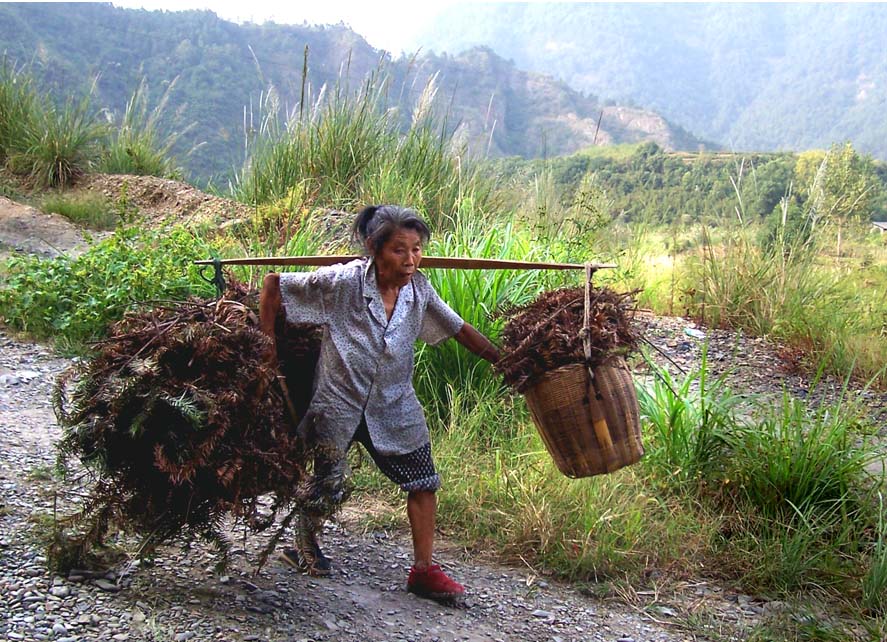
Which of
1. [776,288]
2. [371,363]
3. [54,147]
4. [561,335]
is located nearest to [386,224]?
[371,363]

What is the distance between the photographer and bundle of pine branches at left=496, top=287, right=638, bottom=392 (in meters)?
2.92

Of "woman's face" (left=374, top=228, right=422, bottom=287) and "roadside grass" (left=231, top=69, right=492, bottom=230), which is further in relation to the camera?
"roadside grass" (left=231, top=69, right=492, bottom=230)

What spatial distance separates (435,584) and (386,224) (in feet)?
4.11

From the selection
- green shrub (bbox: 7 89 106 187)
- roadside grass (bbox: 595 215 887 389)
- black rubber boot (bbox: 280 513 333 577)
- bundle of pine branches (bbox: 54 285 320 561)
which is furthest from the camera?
green shrub (bbox: 7 89 106 187)

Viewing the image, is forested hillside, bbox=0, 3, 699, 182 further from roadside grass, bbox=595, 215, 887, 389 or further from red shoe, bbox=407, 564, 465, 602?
red shoe, bbox=407, 564, 465, 602

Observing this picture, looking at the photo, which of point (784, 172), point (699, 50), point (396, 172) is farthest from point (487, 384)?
point (699, 50)

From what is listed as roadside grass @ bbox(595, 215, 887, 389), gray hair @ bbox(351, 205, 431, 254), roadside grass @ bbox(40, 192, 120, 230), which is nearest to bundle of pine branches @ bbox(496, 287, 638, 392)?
gray hair @ bbox(351, 205, 431, 254)

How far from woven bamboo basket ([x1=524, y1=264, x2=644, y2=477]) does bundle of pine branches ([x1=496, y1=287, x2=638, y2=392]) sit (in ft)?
0.11

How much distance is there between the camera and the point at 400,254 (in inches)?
117

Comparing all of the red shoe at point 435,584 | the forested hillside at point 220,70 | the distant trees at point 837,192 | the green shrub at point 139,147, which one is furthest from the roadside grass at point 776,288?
the forested hillside at point 220,70

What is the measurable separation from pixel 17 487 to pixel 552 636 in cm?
222

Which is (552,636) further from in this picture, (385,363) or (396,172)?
(396,172)

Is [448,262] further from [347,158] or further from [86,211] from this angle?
[86,211]

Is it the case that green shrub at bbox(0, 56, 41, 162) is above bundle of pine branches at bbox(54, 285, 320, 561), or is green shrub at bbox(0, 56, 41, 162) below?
above
